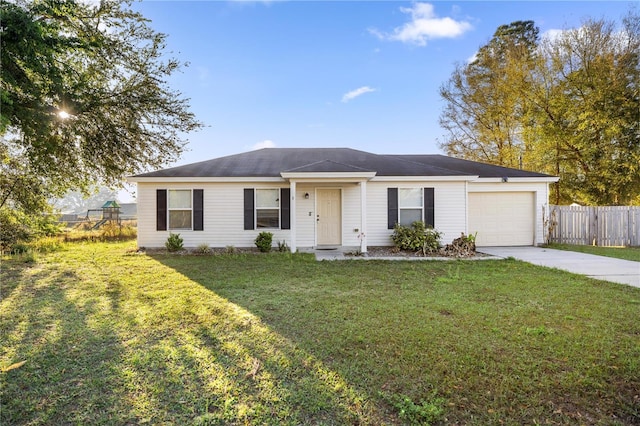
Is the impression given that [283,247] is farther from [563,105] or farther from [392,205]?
[563,105]

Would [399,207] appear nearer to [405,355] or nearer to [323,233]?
[323,233]

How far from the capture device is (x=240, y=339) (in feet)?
11.3

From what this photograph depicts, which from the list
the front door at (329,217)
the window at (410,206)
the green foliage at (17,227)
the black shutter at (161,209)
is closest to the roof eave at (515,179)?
the window at (410,206)

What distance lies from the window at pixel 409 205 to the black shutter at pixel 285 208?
12.7 feet

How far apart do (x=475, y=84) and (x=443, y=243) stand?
1341cm

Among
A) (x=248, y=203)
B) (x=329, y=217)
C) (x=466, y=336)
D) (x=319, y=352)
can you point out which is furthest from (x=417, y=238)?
(x=319, y=352)

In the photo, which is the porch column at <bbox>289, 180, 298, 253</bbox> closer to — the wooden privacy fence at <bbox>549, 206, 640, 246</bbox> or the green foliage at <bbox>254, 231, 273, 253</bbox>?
the green foliage at <bbox>254, 231, 273, 253</bbox>

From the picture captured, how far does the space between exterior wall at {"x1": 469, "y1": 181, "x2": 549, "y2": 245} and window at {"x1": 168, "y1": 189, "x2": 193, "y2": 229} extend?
10.2 metres

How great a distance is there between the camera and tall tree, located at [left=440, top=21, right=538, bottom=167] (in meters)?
17.6

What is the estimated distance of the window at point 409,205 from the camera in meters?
10.7

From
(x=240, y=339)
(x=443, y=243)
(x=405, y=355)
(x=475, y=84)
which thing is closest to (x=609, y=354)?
(x=405, y=355)

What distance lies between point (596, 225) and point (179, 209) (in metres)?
15.7

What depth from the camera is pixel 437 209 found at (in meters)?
10.8

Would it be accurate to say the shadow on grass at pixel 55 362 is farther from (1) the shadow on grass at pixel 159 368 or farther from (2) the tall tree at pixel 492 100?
(2) the tall tree at pixel 492 100
